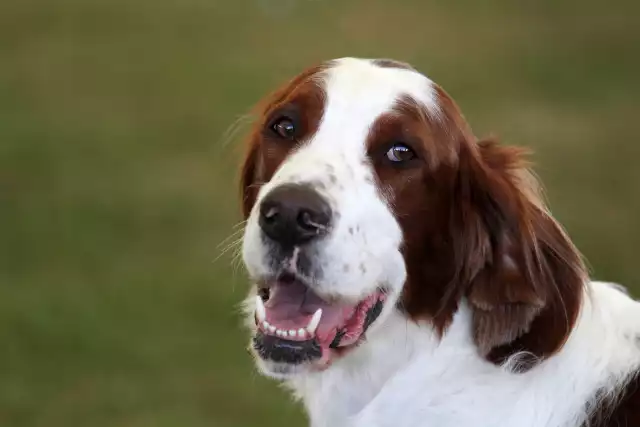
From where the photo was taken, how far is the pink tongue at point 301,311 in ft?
5.48

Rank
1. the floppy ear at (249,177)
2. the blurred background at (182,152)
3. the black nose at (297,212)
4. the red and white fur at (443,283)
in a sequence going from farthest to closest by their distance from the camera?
1. the blurred background at (182,152)
2. the floppy ear at (249,177)
3. the red and white fur at (443,283)
4. the black nose at (297,212)

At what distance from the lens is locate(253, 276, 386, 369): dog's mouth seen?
167cm

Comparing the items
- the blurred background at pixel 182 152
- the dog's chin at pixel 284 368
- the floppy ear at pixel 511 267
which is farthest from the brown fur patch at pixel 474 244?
the blurred background at pixel 182 152

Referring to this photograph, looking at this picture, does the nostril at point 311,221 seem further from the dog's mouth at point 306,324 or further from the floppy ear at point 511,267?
the floppy ear at point 511,267

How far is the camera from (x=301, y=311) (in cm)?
168

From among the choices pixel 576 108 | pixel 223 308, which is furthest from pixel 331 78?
pixel 576 108

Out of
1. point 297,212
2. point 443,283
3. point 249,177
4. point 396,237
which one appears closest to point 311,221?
point 297,212

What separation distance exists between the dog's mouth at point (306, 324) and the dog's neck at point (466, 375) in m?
0.06

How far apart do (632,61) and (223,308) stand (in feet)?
9.41

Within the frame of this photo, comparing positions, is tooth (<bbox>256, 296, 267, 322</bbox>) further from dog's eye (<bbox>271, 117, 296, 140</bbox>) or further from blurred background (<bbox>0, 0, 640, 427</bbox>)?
blurred background (<bbox>0, 0, 640, 427</bbox>)

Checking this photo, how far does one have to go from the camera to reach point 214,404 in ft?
9.84

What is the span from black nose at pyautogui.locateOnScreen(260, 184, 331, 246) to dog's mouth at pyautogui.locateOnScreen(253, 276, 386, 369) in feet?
0.47

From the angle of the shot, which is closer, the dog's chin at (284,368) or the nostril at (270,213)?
the nostril at (270,213)

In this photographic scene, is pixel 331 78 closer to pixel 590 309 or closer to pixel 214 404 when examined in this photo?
pixel 590 309
